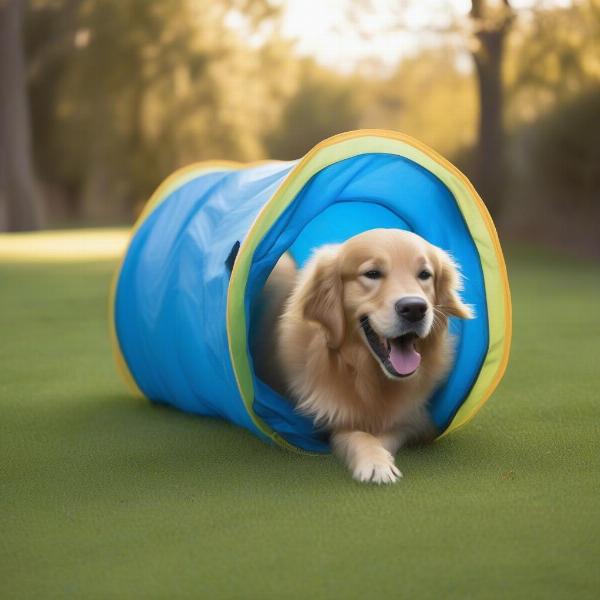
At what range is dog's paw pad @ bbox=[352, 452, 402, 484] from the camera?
331 centimetres

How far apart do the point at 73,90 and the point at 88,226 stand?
177 inches

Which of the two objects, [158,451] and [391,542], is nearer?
[391,542]

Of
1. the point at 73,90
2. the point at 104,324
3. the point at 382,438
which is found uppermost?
the point at 382,438

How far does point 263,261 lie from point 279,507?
119 cm

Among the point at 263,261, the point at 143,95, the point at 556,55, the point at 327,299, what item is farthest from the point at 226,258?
the point at 143,95

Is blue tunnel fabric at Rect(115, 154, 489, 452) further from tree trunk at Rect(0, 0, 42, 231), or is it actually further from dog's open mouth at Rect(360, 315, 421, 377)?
tree trunk at Rect(0, 0, 42, 231)

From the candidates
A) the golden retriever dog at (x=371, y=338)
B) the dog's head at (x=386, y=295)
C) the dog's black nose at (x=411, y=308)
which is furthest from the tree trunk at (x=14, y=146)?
the dog's black nose at (x=411, y=308)

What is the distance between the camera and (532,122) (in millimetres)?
14648

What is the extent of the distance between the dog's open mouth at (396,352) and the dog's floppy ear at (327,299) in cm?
10

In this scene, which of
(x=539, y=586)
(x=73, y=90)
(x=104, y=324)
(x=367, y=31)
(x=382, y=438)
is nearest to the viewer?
(x=539, y=586)

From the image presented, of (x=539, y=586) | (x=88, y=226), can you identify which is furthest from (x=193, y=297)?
(x=88, y=226)

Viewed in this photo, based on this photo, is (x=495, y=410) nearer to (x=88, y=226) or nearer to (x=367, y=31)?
(x=367, y=31)

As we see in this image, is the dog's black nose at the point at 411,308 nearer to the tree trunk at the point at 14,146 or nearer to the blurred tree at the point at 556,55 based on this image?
the blurred tree at the point at 556,55

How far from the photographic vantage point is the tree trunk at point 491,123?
14992 mm
